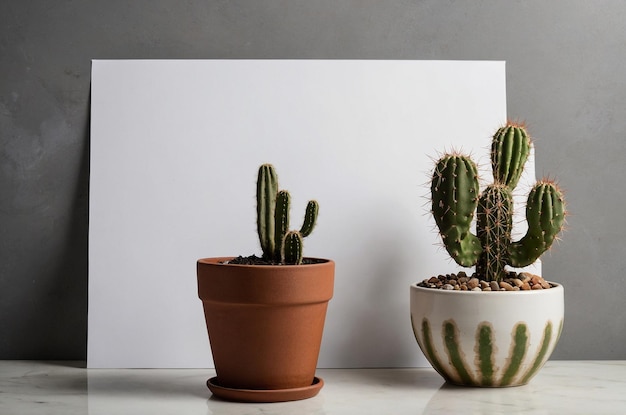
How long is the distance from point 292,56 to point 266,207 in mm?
440

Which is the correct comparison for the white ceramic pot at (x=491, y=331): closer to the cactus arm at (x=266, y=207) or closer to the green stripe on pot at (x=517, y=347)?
the green stripe on pot at (x=517, y=347)

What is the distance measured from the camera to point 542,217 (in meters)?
1.18

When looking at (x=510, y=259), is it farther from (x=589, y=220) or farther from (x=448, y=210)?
(x=589, y=220)

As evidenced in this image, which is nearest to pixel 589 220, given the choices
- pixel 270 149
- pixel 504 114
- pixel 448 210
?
pixel 504 114

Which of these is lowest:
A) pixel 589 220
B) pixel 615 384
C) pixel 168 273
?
pixel 615 384

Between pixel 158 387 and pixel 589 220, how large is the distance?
3.04ft

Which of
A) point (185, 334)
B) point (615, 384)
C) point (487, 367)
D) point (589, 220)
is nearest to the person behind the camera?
point (487, 367)

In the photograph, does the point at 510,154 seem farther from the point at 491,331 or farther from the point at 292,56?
the point at 292,56

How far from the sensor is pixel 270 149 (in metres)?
1.39

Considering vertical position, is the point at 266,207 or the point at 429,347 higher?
the point at 266,207

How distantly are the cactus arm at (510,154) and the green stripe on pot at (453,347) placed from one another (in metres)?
0.28

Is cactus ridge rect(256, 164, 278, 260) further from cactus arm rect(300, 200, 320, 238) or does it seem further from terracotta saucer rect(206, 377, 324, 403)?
terracotta saucer rect(206, 377, 324, 403)

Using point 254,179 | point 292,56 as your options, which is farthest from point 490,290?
point 292,56

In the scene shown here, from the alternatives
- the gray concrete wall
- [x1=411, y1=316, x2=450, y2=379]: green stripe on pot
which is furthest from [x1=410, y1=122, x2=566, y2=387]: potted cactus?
the gray concrete wall
